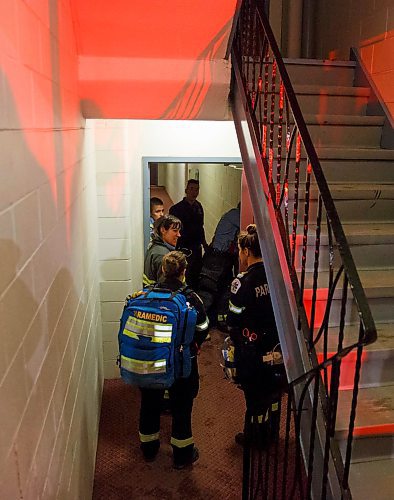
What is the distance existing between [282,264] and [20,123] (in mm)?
1438

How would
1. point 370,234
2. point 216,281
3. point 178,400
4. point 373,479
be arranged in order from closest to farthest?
point 373,479, point 370,234, point 178,400, point 216,281

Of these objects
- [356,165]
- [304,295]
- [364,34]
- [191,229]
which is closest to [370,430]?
[304,295]

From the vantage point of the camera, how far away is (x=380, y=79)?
3504 millimetres

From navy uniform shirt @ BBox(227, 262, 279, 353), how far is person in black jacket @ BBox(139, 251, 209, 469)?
8.7 inches

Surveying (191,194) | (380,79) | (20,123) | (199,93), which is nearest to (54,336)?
(20,123)

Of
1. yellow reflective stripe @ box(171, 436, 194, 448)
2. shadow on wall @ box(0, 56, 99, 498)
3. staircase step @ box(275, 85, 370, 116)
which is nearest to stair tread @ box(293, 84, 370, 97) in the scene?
staircase step @ box(275, 85, 370, 116)

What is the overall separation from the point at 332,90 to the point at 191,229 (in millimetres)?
2209

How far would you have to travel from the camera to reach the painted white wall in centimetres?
358

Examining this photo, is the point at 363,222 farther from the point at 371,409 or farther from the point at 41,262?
the point at 41,262

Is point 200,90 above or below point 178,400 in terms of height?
above

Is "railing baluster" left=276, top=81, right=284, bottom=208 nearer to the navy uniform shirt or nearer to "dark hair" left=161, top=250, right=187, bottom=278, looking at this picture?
the navy uniform shirt

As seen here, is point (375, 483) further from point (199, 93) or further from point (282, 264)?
point (199, 93)

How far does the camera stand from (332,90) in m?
3.56

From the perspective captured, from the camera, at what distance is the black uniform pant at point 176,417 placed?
9.77 ft
